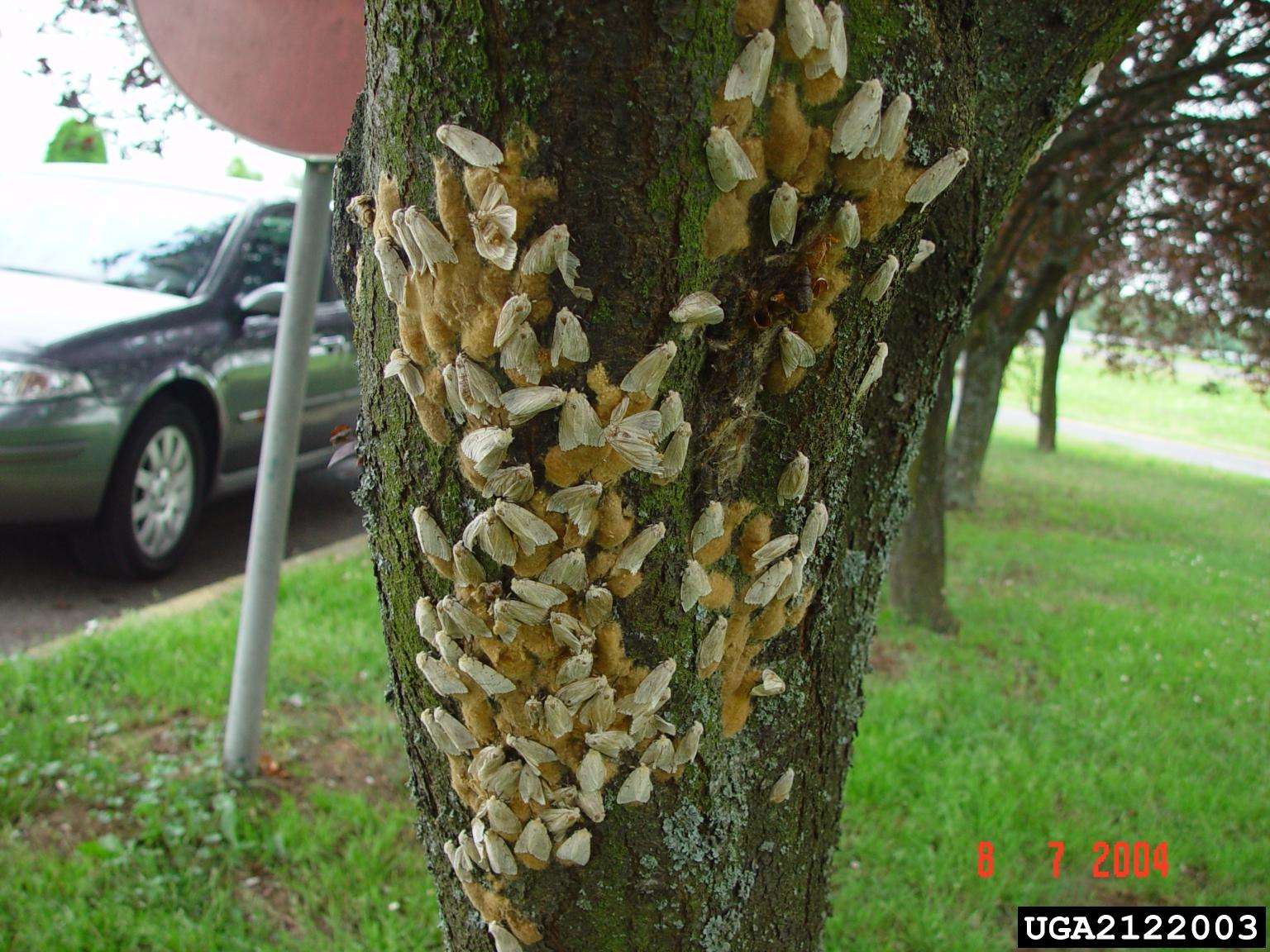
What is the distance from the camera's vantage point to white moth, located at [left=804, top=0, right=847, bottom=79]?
2.59 ft

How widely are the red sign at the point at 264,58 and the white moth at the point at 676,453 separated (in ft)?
3.70

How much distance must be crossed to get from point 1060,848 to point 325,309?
371cm

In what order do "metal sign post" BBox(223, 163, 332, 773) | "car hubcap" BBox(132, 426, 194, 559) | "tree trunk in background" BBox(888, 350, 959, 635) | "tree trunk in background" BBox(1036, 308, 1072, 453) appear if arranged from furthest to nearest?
"tree trunk in background" BBox(1036, 308, 1072, 453), "tree trunk in background" BBox(888, 350, 959, 635), "car hubcap" BBox(132, 426, 194, 559), "metal sign post" BBox(223, 163, 332, 773)

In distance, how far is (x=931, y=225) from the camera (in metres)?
1.22

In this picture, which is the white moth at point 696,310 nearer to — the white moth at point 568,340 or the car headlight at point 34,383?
the white moth at point 568,340

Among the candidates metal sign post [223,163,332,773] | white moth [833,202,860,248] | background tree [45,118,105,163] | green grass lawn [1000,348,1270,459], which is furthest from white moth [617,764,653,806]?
green grass lawn [1000,348,1270,459]

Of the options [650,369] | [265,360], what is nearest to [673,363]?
[650,369]

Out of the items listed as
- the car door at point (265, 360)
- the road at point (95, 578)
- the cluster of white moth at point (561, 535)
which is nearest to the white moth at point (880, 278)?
the cluster of white moth at point (561, 535)

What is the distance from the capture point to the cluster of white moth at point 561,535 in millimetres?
807

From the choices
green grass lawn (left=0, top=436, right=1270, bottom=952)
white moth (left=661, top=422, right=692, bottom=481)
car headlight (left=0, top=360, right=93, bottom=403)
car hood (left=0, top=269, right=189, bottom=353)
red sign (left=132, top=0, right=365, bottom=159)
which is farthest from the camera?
car hood (left=0, top=269, right=189, bottom=353)

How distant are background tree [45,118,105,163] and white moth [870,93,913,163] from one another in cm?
289

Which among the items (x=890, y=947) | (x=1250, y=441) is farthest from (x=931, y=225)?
A: (x=1250, y=441)

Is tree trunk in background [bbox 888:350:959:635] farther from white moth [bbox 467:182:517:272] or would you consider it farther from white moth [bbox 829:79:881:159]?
white moth [bbox 467:182:517:272]
